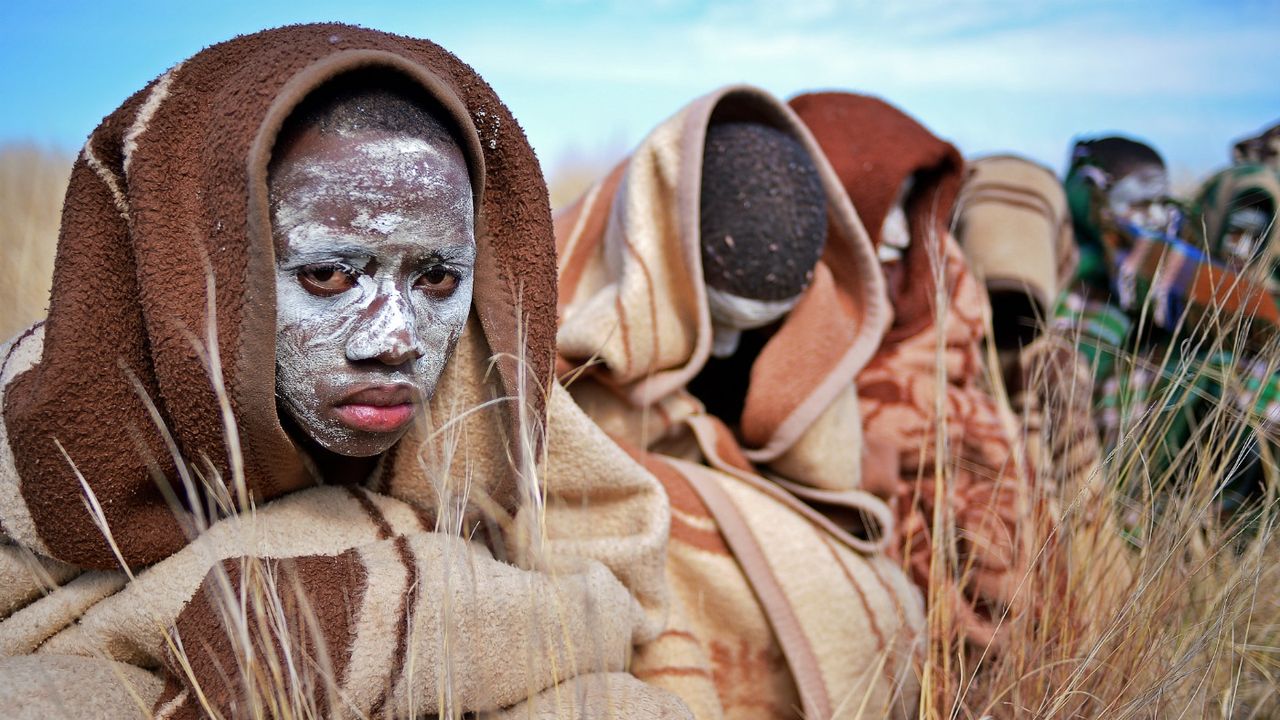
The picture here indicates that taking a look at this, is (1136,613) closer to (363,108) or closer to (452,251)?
(452,251)

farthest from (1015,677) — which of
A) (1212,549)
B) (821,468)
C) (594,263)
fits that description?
(594,263)

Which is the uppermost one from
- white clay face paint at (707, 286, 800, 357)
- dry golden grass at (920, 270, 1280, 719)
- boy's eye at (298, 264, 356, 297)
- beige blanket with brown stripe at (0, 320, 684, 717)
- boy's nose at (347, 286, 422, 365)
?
boy's eye at (298, 264, 356, 297)

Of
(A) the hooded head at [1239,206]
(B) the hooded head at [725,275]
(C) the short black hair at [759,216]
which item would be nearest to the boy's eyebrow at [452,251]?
(B) the hooded head at [725,275]

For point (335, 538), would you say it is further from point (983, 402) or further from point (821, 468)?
point (983, 402)

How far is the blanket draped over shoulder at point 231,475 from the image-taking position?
1.22 m

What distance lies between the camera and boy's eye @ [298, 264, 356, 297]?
4.15 feet

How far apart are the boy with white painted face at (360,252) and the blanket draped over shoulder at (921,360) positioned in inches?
57.4

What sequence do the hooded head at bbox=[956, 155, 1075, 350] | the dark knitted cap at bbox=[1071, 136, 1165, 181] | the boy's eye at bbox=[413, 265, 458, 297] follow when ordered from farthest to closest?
the dark knitted cap at bbox=[1071, 136, 1165, 181]
the hooded head at bbox=[956, 155, 1075, 350]
the boy's eye at bbox=[413, 265, 458, 297]

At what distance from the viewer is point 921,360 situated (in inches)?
105

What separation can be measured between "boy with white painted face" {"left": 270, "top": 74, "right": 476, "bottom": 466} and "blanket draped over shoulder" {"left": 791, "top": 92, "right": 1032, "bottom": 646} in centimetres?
146

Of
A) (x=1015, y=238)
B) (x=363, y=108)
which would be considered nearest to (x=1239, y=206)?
(x=1015, y=238)

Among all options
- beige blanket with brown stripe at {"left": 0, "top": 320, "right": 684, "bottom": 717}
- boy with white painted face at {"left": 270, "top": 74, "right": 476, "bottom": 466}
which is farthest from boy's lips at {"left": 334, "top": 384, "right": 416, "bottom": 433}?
beige blanket with brown stripe at {"left": 0, "top": 320, "right": 684, "bottom": 717}

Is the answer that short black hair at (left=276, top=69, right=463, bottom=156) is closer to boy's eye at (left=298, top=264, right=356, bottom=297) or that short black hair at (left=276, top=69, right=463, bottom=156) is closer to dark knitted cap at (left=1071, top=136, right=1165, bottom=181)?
boy's eye at (left=298, top=264, right=356, bottom=297)

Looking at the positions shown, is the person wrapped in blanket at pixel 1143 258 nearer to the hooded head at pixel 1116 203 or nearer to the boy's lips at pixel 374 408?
the hooded head at pixel 1116 203
